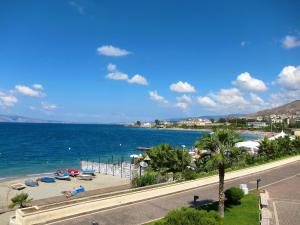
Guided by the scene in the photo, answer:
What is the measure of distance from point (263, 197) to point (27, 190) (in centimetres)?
2700

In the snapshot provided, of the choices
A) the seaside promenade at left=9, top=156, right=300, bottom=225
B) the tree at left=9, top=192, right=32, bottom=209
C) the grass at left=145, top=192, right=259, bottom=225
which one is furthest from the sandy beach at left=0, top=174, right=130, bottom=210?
the grass at left=145, top=192, right=259, bottom=225

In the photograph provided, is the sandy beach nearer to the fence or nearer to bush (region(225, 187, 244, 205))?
the fence

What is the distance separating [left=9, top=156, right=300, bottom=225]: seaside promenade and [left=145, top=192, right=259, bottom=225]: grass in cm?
195

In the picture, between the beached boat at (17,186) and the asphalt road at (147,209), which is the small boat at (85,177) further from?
the asphalt road at (147,209)

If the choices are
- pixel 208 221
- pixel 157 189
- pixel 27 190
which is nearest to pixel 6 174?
pixel 27 190

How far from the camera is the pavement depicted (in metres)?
17.7

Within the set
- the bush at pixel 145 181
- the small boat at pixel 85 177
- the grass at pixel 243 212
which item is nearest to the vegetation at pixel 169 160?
the bush at pixel 145 181

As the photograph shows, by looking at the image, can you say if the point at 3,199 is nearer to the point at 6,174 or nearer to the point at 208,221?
the point at 6,174

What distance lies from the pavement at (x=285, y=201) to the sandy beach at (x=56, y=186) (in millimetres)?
19732

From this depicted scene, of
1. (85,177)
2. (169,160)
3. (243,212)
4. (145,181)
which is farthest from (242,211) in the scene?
(85,177)

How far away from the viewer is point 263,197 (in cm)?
2228

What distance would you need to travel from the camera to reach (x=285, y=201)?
2194cm

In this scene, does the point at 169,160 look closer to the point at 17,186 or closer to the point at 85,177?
the point at 85,177

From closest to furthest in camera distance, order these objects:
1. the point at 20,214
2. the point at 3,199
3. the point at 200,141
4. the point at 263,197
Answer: the point at 20,214 < the point at 200,141 < the point at 263,197 < the point at 3,199
